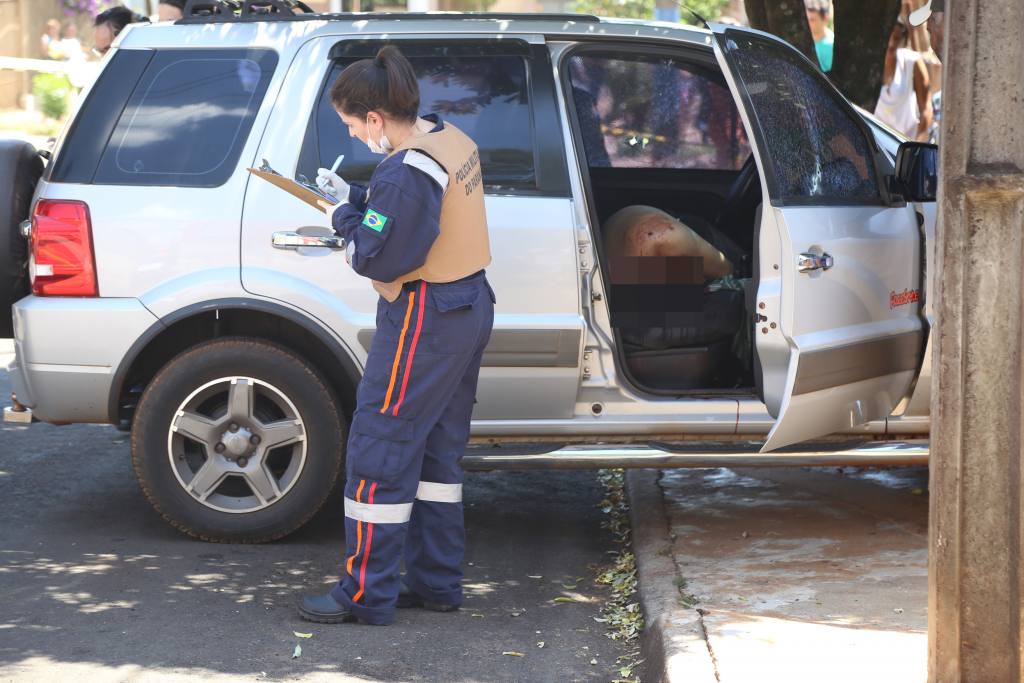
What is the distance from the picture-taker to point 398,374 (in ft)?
15.0

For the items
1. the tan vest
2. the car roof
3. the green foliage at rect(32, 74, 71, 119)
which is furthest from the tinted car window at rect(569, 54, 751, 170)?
the green foliage at rect(32, 74, 71, 119)

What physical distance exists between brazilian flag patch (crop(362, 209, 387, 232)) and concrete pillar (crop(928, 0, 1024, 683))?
66.9 inches

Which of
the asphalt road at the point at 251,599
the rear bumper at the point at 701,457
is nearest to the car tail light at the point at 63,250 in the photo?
the asphalt road at the point at 251,599

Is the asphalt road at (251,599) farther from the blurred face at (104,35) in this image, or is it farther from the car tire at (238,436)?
the blurred face at (104,35)

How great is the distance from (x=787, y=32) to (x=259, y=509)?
4.33 meters

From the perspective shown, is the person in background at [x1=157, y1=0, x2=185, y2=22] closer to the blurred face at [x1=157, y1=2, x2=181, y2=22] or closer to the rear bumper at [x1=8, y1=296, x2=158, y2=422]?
the blurred face at [x1=157, y1=2, x2=181, y2=22]

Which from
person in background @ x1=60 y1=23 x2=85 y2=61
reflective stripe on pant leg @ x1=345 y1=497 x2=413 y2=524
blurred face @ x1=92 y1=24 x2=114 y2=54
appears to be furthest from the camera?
person in background @ x1=60 y1=23 x2=85 y2=61

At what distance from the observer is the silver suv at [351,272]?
208 inches

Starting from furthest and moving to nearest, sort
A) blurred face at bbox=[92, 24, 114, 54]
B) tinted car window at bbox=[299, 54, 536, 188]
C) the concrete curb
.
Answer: blurred face at bbox=[92, 24, 114, 54] < tinted car window at bbox=[299, 54, 536, 188] < the concrete curb

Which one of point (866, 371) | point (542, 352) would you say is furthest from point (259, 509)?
point (866, 371)

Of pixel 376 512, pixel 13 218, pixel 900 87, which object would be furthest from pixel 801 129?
pixel 900 87

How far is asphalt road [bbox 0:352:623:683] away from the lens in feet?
14.4

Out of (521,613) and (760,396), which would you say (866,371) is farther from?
(521,613)

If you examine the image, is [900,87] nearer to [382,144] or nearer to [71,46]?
[382,144]
